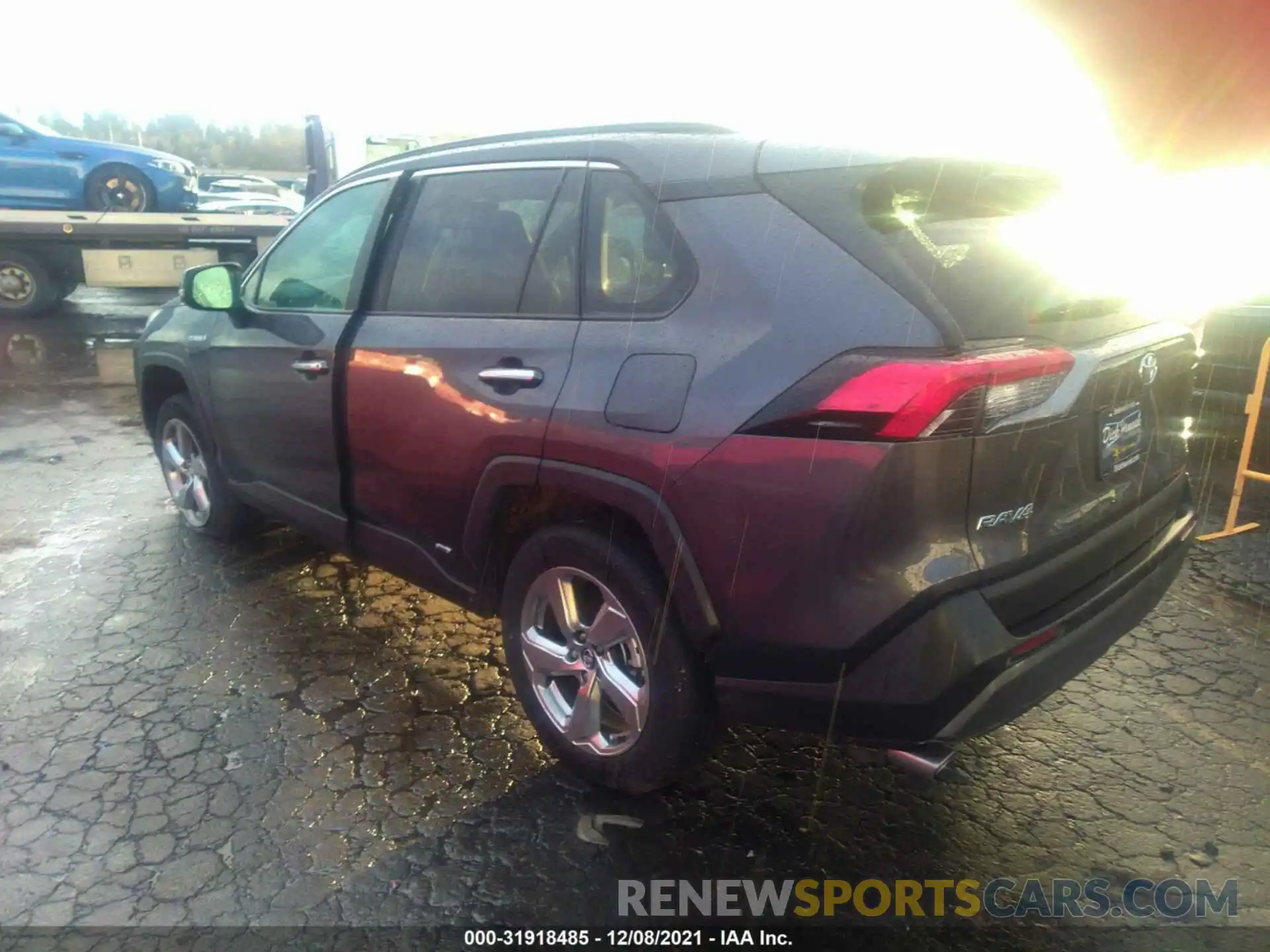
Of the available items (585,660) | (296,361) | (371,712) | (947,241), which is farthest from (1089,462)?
(296,361)

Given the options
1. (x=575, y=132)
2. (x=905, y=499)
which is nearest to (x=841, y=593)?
(x=905, y=499)

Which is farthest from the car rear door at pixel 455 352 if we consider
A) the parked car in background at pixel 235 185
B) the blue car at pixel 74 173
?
the parked car in background at pixel 235 185

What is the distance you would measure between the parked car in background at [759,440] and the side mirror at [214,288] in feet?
3.43

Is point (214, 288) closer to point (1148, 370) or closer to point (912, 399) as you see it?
point (912, 399)

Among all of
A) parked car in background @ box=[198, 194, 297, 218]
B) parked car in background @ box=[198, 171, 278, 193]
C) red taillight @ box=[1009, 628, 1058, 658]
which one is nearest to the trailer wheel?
parked car in background @ box=[198, 194, 297, 218]

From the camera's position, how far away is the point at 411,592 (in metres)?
4.18

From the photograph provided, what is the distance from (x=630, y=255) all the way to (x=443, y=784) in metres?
1.63

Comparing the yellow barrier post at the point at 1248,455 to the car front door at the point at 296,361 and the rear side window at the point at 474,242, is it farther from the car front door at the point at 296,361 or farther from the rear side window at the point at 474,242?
the car front door at the point at 296,361

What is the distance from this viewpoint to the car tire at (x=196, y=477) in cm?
445

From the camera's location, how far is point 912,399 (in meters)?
1.96

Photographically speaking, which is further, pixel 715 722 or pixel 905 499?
pixel 715 722

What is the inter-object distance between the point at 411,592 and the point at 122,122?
4125 centimetres

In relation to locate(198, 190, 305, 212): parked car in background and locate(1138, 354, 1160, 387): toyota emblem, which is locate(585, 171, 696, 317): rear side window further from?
locate(198, 190, 305, 212): parked car in background

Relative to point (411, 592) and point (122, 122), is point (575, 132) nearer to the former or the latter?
point (411, 592)
